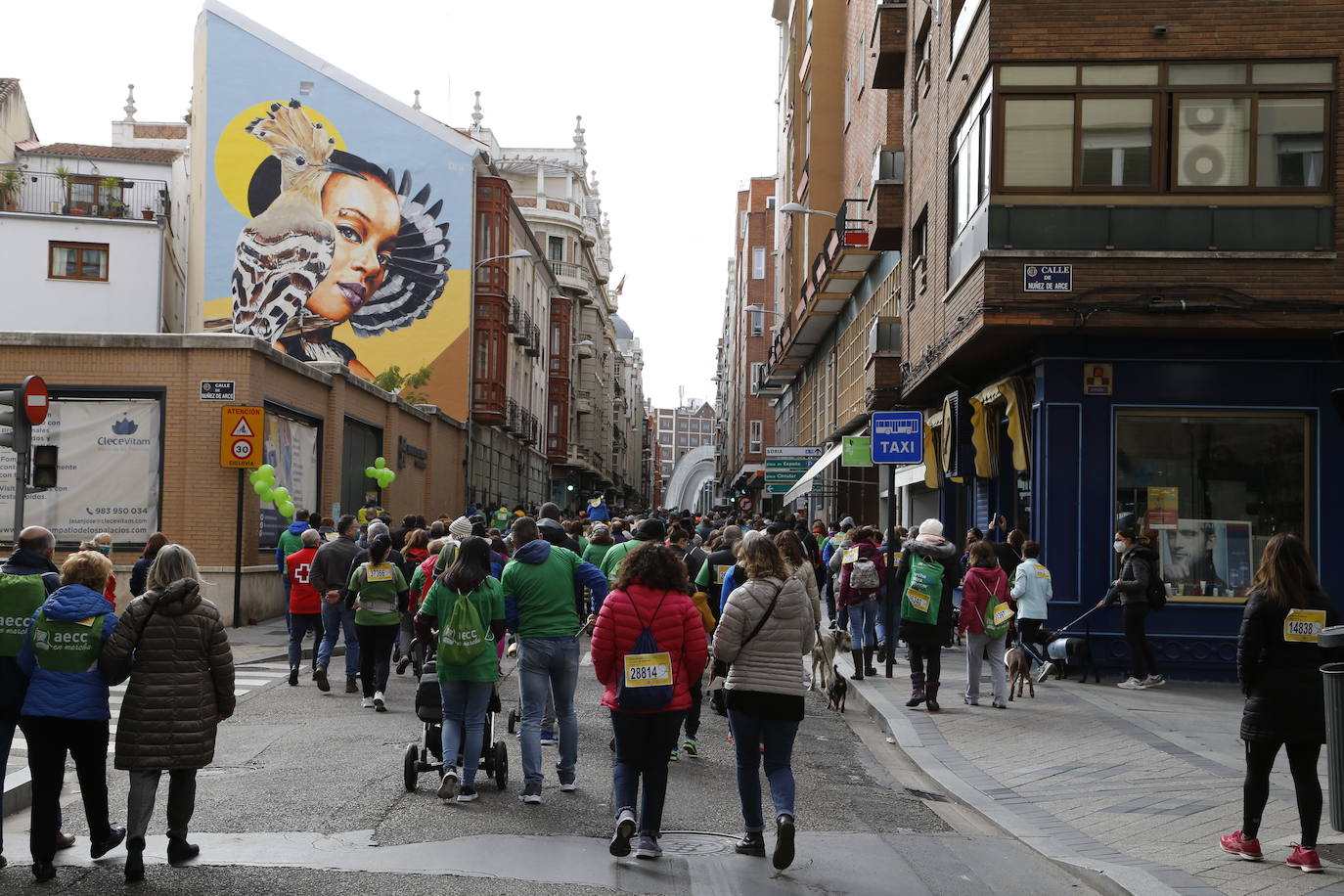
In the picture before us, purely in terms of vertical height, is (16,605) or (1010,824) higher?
(16,605)

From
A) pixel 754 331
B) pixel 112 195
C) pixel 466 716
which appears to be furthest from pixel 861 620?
pixel 754 331

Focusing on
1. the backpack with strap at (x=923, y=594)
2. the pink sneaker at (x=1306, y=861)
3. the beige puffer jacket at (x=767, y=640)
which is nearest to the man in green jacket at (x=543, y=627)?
the beige puffer jacket at (x=767, y=640)

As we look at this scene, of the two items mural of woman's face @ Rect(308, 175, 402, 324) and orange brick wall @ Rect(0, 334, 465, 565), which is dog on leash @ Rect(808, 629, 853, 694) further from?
mural of woman's face @ Rect(308, 175, 402, 324)

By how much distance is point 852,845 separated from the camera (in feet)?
24.9

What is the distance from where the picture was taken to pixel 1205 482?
16531mm

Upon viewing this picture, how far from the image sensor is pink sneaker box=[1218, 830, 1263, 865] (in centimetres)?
719

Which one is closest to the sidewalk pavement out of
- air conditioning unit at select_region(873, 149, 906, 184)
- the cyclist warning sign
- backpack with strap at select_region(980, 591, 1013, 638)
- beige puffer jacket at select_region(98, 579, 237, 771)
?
backpack with strap at select_region(980, 591, 1013, 638)

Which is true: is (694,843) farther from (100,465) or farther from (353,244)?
(353,244)

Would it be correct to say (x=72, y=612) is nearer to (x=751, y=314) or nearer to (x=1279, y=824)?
(x=1279, y=824)

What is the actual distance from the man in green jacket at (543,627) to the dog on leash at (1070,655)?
780cm

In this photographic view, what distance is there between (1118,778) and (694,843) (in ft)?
12.3

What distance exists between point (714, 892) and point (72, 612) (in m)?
3.35

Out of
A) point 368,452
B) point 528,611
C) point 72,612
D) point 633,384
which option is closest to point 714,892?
point 528,611

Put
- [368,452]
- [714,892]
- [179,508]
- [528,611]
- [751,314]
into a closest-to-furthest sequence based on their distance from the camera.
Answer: [714,892] < [528,611] < [179,508] < [368,452] < [751,314]
